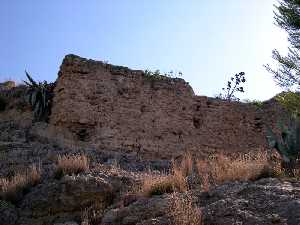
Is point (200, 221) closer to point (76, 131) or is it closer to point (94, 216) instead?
point (94, 216)

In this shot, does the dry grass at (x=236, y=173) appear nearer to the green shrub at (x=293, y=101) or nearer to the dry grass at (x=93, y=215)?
the dry grass at (x=93, y=215)

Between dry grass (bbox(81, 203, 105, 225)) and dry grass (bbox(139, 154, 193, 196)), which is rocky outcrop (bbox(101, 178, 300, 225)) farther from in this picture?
dry grass (bbox(139, 154, 193, 196))

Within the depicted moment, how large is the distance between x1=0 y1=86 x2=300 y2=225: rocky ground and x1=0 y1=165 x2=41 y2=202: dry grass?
9 cm

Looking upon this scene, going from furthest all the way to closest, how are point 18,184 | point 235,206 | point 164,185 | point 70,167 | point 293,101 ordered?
point 293,101 → point 70,167 → point 18,184 → point 164,185 → point 235,206

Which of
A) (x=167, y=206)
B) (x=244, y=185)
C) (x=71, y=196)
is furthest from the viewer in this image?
(x=71, y=196)

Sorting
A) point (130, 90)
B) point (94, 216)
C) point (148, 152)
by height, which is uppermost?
point (130, 90)

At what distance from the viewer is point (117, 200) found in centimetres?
947

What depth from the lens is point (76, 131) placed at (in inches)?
570

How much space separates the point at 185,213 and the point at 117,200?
90.4 inches

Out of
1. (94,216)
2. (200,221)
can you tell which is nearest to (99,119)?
(94,216)

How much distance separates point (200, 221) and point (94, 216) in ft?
6.81

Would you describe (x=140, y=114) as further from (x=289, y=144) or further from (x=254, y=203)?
(x=254, y=203)

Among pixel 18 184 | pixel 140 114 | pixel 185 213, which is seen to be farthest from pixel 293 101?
pixel 185 213

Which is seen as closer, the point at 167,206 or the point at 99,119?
the point at 167,206
